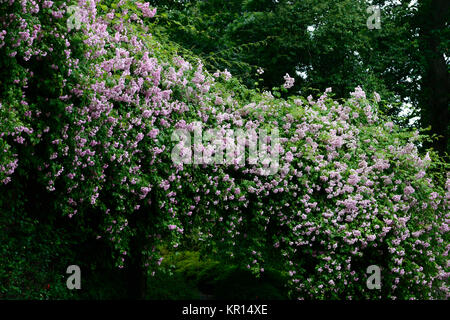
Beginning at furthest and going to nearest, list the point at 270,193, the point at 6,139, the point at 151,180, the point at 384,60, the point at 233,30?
the point at 384,60, the point at 233,30, the point at 270,193, the point at 151,180, the point at 6,139

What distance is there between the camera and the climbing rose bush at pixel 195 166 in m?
4.16

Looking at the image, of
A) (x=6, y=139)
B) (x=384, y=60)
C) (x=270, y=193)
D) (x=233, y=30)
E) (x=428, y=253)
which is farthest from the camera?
(x=384, y=60)

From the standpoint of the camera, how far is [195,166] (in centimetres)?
548

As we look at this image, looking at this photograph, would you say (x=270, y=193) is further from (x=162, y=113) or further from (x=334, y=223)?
(x=162, y=113)

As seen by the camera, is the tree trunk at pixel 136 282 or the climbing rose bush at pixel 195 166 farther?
the tree trunk at pixel 136 282

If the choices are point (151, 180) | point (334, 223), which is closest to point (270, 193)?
point (334, 223)

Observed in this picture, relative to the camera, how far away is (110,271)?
6.68 meters

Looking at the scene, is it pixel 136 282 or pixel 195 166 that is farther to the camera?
pixel 136 282

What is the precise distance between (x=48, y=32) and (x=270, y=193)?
11.0 feet

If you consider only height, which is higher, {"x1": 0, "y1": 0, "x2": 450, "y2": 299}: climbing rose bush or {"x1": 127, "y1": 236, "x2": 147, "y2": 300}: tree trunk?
{"x1": 0, "y1": 0, "x2": 450, "y2": 299}: climbing rose bush

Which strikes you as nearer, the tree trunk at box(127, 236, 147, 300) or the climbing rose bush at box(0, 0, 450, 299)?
the climbing rose bush at box(0, 0, 450, 299)

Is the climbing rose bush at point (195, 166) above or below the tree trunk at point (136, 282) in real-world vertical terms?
above

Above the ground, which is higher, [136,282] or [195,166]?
[195,166]

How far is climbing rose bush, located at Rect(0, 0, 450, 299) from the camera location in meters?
4.16
